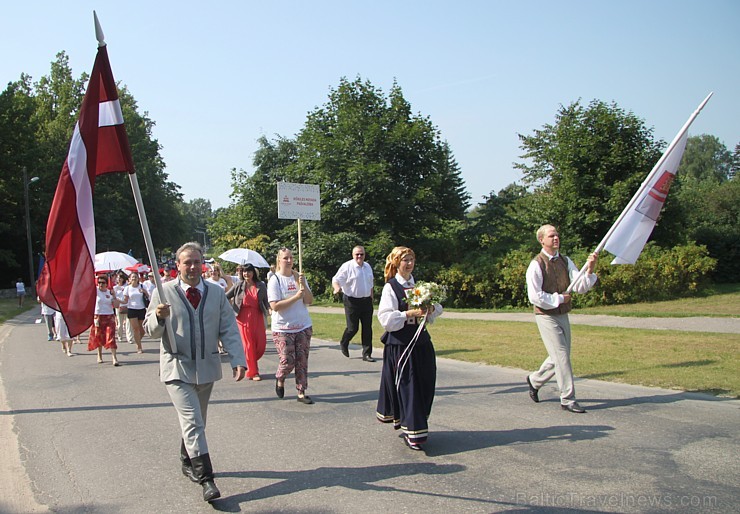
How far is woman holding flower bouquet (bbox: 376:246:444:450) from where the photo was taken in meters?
5.62

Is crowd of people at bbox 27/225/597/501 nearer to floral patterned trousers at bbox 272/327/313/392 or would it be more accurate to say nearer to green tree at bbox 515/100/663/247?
floral patterned trousers at bbox 272/327/313/392

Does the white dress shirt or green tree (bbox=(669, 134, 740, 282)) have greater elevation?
green tree (bbox=(669, 134, 740, 282))

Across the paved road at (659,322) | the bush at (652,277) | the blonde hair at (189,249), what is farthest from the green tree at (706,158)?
the blonde hair at (189,249)

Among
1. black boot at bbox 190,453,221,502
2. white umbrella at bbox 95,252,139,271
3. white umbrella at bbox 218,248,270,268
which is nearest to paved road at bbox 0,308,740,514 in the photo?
black boot at bbox 190,453,221,502

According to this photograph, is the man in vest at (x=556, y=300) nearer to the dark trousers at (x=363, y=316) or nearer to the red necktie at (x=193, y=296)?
the red necktie at (x=193, y=296)

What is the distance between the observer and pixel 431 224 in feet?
90.7

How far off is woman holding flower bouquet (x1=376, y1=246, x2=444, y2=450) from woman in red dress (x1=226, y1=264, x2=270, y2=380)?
4.36 m

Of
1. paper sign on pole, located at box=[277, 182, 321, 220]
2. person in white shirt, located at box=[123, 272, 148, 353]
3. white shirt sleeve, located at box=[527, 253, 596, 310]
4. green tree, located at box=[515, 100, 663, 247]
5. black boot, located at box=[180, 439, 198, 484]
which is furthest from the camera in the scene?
green tree, located at box=[515, 100, 663, 247]

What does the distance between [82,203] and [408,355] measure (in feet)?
10.3

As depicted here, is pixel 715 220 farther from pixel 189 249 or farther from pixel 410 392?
pixel 189 249

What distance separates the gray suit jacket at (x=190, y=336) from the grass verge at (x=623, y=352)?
596cm

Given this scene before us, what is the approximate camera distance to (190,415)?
187 inches

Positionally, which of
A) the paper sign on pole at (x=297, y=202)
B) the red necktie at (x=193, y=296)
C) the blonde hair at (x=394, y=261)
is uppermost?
the paper sign on pole at (x=297, y=202)

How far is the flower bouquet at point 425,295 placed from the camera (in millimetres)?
5754
